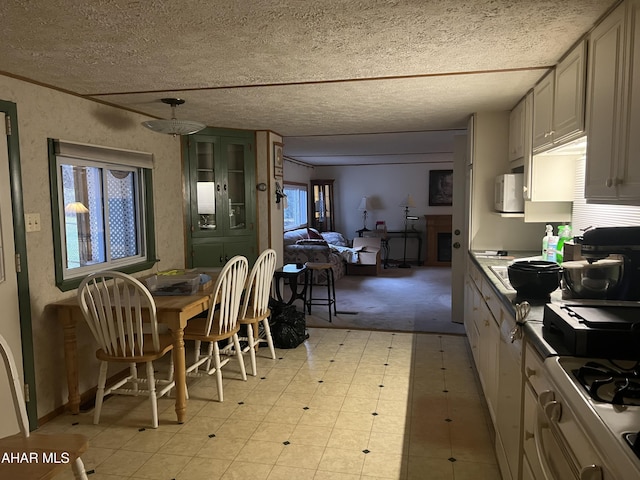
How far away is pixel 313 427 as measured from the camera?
9.36ft

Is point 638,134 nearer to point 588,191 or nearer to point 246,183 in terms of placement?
point 588,191

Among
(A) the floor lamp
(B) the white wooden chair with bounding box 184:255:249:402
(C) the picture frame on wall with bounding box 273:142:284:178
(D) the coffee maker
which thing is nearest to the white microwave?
(D) the coffee maker

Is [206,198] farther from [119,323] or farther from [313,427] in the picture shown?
[313,427]

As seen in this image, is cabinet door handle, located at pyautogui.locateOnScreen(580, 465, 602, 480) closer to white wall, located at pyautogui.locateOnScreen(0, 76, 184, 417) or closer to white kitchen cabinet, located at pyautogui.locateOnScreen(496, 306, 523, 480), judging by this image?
white kitchen cabinet, located at pyautogui.locateOnScreen(496, 306, 523, 480)

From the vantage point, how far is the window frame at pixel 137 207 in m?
3.02

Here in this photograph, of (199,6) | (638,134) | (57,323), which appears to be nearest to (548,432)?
(638,134)

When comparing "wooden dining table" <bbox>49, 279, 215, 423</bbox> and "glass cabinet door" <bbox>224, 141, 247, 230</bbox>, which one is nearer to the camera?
"wooden dining table" <bbox>49, 279, 215, 423</bbox>

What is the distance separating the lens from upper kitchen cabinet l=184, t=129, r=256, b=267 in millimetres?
4719

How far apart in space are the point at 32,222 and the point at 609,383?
3028 millimetres

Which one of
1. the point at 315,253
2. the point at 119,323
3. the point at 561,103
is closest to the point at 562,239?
the point at 561,103

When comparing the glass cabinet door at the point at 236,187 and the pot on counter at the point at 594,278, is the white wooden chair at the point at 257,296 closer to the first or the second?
the glass cabinet door at the point at 236,187

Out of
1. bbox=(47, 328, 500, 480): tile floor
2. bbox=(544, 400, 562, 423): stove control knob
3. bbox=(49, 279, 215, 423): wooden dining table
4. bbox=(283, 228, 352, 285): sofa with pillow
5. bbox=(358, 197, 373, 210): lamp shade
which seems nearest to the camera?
bbox=(544, 400, 562, 423): stove control knob

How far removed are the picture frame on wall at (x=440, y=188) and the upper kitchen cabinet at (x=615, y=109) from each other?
7806mm

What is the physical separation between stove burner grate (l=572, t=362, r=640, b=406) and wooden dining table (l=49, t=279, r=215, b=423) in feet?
7.25
